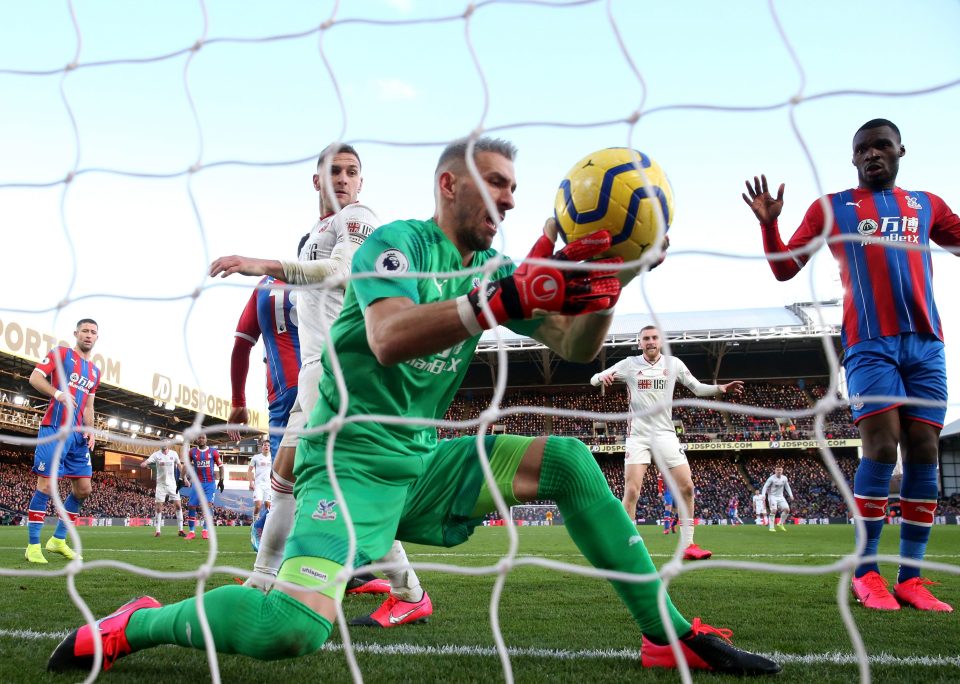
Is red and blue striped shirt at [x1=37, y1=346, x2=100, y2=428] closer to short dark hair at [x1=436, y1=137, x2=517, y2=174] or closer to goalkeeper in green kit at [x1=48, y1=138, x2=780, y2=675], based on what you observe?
goalkeeper in green kit at [x1=48, y1=138, x2=780, y2=675]

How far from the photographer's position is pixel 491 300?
1957 mm

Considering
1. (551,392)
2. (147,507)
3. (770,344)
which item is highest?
(770,344)

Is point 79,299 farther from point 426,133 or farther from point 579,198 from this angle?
point 579,198

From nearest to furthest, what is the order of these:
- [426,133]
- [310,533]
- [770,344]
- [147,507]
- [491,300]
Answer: [491,300] → [310,533] → [426,133] → [770,344] → [147,507]

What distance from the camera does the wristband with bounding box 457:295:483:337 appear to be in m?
1.97

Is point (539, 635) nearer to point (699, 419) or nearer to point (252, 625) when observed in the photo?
point (252, 625)

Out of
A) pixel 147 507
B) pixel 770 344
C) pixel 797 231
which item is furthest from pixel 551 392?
pixel 797 231

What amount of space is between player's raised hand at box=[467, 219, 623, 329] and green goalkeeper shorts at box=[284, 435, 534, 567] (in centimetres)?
64

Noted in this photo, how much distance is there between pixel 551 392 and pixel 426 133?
32525mm

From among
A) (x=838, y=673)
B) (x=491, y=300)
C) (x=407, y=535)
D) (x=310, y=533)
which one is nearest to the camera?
(x=491, y=300)

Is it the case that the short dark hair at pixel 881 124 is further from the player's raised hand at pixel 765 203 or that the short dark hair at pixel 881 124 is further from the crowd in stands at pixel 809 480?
the crowd in stands at pixel 809 480

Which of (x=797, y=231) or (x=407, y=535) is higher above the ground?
(x=797, y=231)

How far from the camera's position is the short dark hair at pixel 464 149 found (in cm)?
236

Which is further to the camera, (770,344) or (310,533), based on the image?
(770,344)
